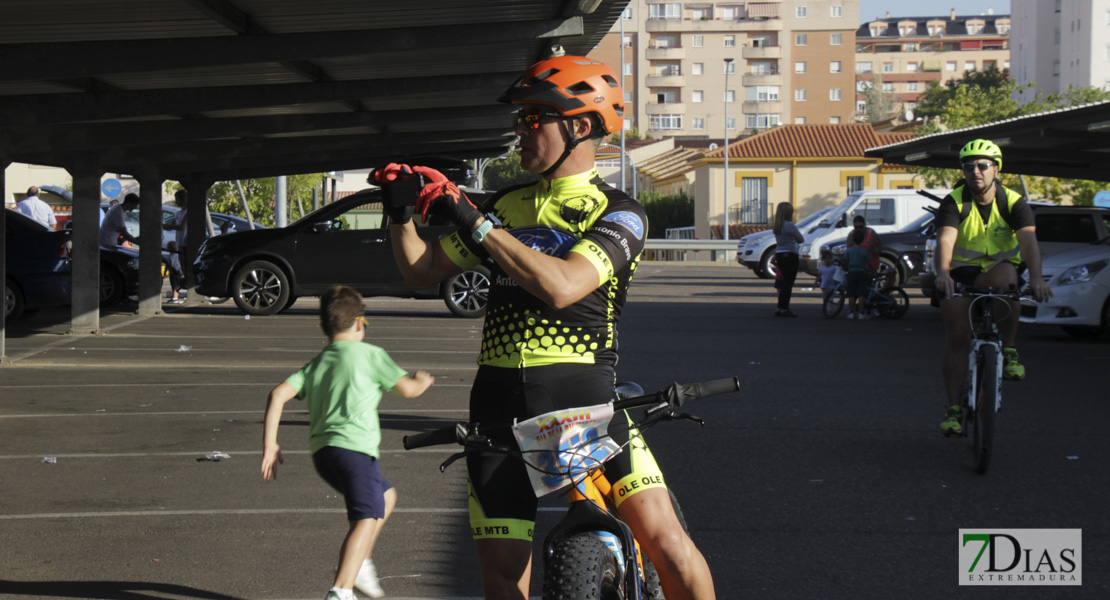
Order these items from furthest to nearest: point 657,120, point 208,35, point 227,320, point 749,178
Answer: point 657,120
point 749,178
point 227,320
point 208,35

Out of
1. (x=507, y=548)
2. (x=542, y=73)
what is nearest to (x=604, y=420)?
(x=507, y=548)

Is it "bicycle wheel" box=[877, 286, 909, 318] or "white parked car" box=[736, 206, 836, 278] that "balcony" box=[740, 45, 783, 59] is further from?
"bicycle wheel" box=[877, 286, 909, 318]

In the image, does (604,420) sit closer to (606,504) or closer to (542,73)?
(606,504)

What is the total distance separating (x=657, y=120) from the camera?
121m

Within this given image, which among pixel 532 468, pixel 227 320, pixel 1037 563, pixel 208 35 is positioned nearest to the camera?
pixel 532 468

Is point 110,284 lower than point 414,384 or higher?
higher

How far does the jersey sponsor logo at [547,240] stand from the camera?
11.0 ft

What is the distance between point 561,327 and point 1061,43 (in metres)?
133

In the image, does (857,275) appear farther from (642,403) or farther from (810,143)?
(810,143)

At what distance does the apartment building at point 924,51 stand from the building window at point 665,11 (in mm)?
38887

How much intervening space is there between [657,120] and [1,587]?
118 m

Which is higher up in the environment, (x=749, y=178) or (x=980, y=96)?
(x=980, y=96)

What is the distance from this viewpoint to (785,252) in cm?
1878

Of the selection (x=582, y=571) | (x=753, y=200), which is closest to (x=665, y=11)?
(x=753, y=200)
